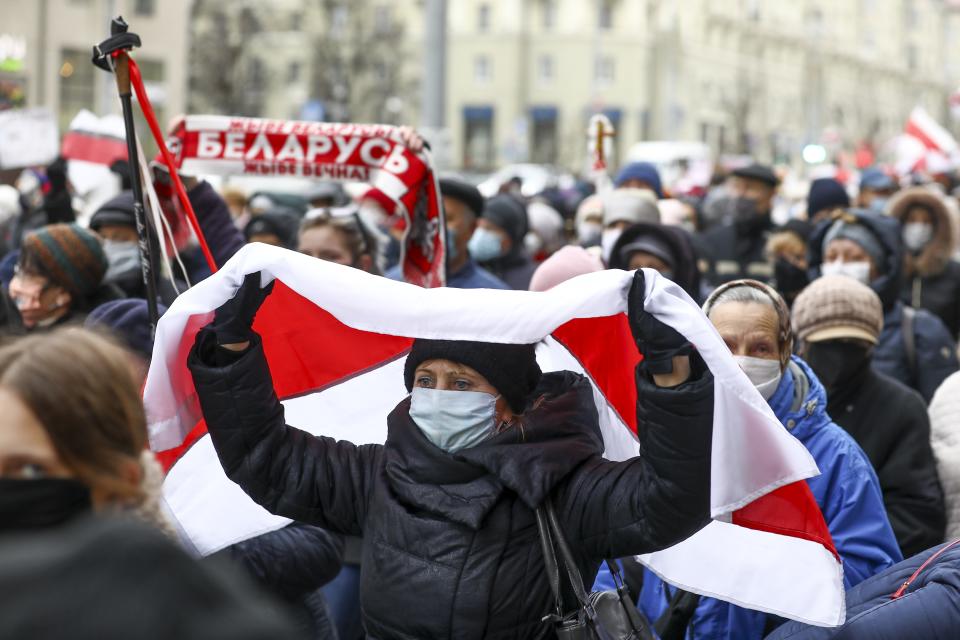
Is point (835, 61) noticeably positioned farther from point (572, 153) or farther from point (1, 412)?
point (1, 412)

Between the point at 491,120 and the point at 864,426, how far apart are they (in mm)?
66177

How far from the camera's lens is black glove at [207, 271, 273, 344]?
3098 mm

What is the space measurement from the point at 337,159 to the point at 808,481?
3.06 meters

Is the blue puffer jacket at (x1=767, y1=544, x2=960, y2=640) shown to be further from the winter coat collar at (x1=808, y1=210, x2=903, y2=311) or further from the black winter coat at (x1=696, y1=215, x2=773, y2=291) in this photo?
the black winter coat at (x1=696, y1=215, x2=773, y2=291)

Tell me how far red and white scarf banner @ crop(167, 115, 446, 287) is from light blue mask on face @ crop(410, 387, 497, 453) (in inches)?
112

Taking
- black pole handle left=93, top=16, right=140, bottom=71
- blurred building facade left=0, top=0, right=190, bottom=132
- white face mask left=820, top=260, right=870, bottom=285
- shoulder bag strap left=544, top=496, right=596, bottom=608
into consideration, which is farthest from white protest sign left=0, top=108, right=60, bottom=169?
blurred building facade left=0, top=0, right=190, bottom=132

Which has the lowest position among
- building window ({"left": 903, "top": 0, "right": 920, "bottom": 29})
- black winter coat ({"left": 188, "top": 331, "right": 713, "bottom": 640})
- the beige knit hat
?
black winter coat ({"left": 188, "top": 331, "right": 713, "bottom": 640})

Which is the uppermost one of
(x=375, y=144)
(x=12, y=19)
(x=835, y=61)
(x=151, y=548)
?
(x=835, y=61)

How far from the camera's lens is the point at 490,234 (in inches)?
341

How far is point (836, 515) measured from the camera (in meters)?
3.62

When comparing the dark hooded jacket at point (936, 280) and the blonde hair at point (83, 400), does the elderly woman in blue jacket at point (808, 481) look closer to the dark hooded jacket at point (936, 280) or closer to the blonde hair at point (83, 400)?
the blonde hair at point (83, 400)

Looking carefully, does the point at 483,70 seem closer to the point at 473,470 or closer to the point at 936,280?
the point at 936,280

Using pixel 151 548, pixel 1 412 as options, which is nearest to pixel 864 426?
pixel 1 412

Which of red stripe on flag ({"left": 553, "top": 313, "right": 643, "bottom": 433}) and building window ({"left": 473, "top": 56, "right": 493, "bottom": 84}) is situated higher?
building window ({"left": 473, "top": 56, "right": 493, "bottom": 84})
